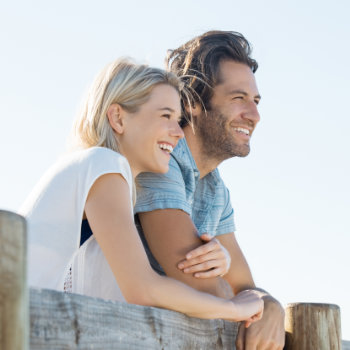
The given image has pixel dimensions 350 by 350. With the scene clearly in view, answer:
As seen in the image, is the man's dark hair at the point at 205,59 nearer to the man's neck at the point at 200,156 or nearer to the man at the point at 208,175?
the man at the point at 208,175

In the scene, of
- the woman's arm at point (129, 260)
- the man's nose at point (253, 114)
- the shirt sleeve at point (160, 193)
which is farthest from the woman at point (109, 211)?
the man's nose at point (253, 114)

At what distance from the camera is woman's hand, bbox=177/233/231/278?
2766 millimetres

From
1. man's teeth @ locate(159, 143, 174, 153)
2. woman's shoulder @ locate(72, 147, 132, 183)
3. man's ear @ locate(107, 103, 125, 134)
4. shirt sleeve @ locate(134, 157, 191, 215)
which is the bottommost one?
woman's shoulder @ locate(72, 147, 132, 183)

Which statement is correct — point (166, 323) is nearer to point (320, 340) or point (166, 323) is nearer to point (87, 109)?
point (320, 340)

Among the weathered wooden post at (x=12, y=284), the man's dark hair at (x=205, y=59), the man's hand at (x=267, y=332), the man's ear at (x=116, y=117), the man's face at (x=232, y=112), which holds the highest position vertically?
the man's dark hair at (x=205, y=59)

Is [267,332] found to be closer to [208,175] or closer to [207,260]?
[207,260]

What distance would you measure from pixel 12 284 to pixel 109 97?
6.52ft

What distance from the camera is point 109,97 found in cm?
307

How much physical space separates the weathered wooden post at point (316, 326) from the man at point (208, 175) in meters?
0.07

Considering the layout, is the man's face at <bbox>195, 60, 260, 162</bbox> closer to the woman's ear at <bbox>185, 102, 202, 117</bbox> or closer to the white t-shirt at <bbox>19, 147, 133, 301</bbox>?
the woman's ear at <bbox>185, 102, 202, 117</bbox>

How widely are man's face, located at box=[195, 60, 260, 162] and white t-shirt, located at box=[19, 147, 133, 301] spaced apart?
160 centimetres

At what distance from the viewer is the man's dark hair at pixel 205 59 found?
4273mm

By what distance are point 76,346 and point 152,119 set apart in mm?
1627

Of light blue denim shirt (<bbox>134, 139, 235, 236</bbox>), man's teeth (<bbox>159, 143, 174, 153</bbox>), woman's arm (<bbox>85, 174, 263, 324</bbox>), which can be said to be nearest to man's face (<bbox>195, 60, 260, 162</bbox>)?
light blue denim shirt (<bbox>134, 139, 235, 236</bbox>)
